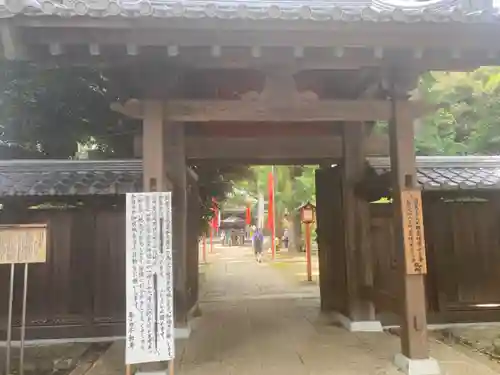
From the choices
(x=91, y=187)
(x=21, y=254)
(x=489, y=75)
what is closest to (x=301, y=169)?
(x=489, y=75)

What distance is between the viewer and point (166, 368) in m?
5.09

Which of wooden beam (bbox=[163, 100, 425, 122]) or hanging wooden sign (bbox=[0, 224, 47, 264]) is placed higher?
wooden beam (bbox=[163, 100, 425, 122])

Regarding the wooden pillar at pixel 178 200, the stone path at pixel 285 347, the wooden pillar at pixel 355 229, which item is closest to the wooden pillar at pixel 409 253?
the stone path at pixel 285 347

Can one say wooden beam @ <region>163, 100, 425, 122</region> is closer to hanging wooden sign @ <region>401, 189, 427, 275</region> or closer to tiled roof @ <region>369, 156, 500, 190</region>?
hanging wooden sign @ <region>401, 189, 427, 275</region>

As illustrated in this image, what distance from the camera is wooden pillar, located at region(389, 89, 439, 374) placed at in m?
5.14

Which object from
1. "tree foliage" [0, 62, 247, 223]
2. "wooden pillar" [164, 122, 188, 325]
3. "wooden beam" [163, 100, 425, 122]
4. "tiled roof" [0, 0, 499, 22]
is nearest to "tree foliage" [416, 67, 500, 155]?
"tree foliage" [0, 62, 247, 223]

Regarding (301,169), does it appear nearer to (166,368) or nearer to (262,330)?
(262,330)

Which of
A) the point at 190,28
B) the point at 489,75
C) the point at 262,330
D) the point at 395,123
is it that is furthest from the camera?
the point at 489,75

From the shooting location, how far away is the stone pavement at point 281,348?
17.9 ft

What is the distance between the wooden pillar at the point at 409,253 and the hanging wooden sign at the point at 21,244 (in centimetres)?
408

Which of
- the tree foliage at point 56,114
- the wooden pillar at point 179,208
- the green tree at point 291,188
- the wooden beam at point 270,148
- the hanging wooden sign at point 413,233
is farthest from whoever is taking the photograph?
the green tree at point 291,188

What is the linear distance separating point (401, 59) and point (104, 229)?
16.8 ft

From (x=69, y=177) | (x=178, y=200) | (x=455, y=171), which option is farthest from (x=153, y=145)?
(x=455, y=171)

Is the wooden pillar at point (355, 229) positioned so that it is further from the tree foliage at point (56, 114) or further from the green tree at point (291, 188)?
the green tree at point (291, 188)
